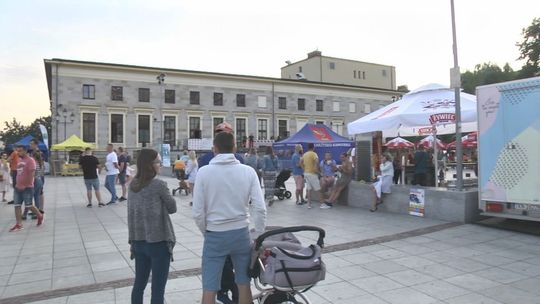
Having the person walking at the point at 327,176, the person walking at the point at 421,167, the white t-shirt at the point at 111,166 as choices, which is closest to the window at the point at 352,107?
the person walking at the point at 421,167

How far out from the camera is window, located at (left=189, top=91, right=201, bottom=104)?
47.1 m

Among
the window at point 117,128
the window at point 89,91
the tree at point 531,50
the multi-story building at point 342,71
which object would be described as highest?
the multi-story building at point 342,71

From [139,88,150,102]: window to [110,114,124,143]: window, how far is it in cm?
282

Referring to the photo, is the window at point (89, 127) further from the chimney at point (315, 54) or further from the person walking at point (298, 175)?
the chimney at point (315, 54)

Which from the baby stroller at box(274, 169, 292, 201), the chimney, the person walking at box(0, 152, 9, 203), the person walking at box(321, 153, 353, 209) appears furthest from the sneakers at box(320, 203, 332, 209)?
the chimney

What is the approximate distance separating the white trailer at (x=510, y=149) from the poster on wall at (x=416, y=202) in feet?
5.22

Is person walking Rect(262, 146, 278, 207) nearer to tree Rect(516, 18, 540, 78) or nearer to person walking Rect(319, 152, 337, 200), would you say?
person walking Rect(319, 152, 337, 200)

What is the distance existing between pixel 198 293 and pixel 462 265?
3683 millimetres

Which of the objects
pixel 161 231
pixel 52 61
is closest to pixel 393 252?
pixel 161 231

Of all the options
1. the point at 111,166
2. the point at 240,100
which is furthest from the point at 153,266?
the point at 240,100

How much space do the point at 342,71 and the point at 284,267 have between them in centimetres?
6897

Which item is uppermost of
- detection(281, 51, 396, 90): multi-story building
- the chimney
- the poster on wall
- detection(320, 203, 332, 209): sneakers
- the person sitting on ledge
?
the chimney

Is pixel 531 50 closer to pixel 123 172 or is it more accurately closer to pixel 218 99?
pixel 218 99

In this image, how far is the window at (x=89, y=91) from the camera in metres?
41.6
